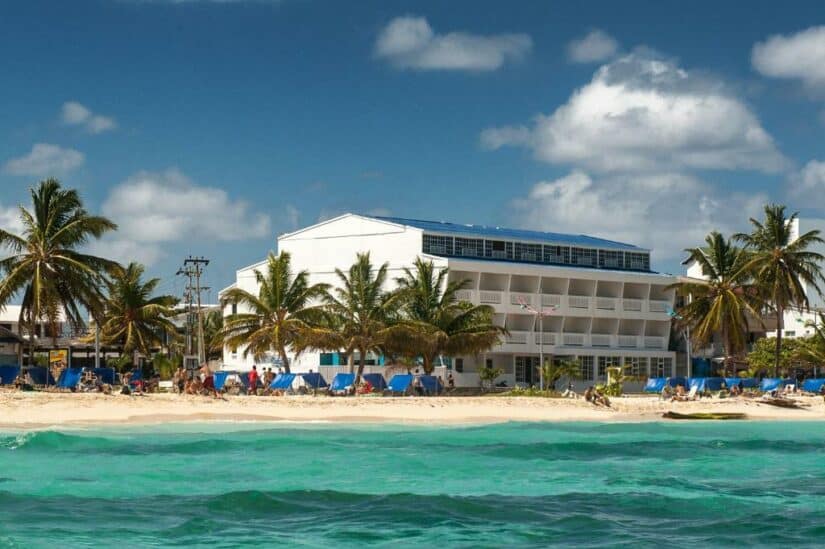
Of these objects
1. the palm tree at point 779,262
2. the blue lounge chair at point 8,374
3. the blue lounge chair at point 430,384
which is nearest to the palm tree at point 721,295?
the palm tree at point 779,262

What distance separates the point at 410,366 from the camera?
49125 millimetres

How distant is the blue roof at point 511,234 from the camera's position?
2267 inches

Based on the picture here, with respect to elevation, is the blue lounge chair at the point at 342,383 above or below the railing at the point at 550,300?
below

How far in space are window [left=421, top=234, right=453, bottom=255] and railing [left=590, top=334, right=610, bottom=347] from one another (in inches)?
328

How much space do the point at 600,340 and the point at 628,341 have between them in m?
1.90

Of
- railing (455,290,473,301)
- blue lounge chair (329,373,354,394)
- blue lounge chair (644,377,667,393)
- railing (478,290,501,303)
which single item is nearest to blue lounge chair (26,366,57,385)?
blue lounge chair (329,373,354,394)

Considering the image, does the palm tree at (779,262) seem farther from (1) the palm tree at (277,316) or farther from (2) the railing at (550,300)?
(1) the palm tree at (277,316)

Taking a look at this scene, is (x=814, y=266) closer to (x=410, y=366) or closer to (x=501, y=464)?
(x=410, y=366)

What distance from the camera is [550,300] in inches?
2195

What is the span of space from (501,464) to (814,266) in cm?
3439

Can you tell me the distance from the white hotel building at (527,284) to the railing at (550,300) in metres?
0.02

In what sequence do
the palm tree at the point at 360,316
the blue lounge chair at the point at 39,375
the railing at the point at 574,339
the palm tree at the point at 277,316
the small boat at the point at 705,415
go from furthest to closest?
1. the railing at the point at 574,339
2. the palm tree at the point at 277,316
3. the palm tree at the point at 360,316
4. the blue lounge chair at the point at 39,375
5. the small boat at the point at 705,415

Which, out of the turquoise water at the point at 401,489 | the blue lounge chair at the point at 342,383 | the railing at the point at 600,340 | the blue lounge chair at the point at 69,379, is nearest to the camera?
the turquoise water at the point at 401,489

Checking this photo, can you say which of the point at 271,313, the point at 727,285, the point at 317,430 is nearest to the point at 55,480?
the point at 317,430
